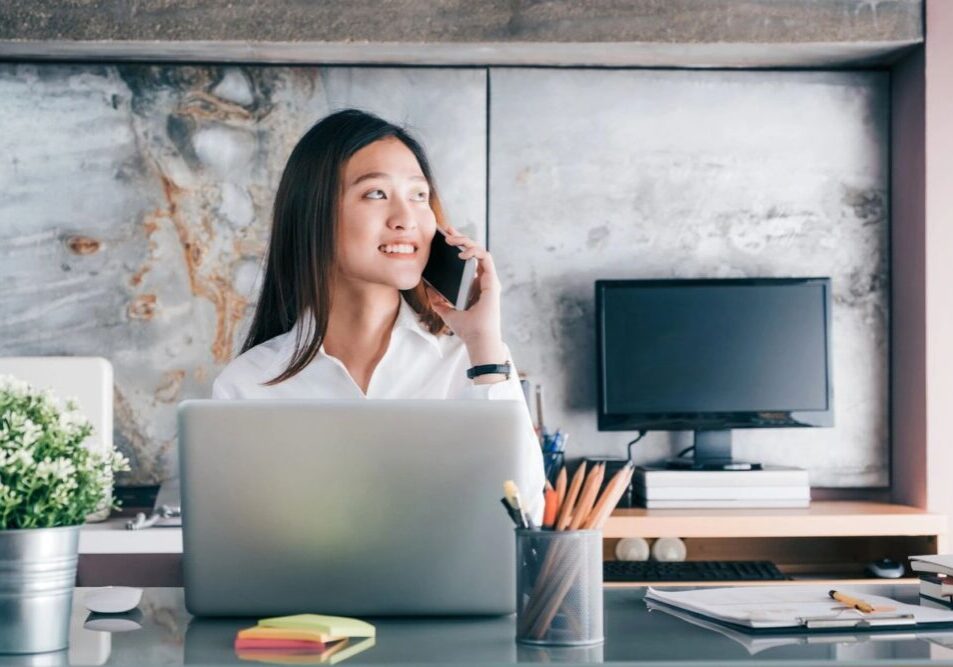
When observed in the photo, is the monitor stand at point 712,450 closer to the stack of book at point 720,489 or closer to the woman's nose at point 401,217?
the stack of book at point 720,489

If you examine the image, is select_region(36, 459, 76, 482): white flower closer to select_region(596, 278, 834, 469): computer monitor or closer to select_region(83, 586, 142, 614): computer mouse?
select_region(83, 586, 142, 614): computer mouse

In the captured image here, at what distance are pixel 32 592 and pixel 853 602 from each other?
957mm

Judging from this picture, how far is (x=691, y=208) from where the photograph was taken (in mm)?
3803

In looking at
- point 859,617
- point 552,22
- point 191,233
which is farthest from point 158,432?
point 859,617

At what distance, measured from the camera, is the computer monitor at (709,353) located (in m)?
3.67

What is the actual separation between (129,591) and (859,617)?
0.92m

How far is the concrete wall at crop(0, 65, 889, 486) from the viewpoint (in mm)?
3648

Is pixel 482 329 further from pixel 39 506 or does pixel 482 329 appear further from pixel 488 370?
pixel 39 506

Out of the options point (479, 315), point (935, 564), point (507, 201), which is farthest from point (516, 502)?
point (507, 201)

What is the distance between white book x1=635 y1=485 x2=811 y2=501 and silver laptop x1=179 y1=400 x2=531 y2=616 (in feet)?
7.22

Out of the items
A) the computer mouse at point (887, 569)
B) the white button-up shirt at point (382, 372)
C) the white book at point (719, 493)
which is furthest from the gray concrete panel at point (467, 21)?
the computer mouse at point (887, 569)

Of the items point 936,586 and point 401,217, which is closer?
point 936,586

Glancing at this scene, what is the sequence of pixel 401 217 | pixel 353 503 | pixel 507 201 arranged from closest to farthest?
pixel 353 503 → pixel 401 217 → pixel 507 201

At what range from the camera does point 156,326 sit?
12.0ft
